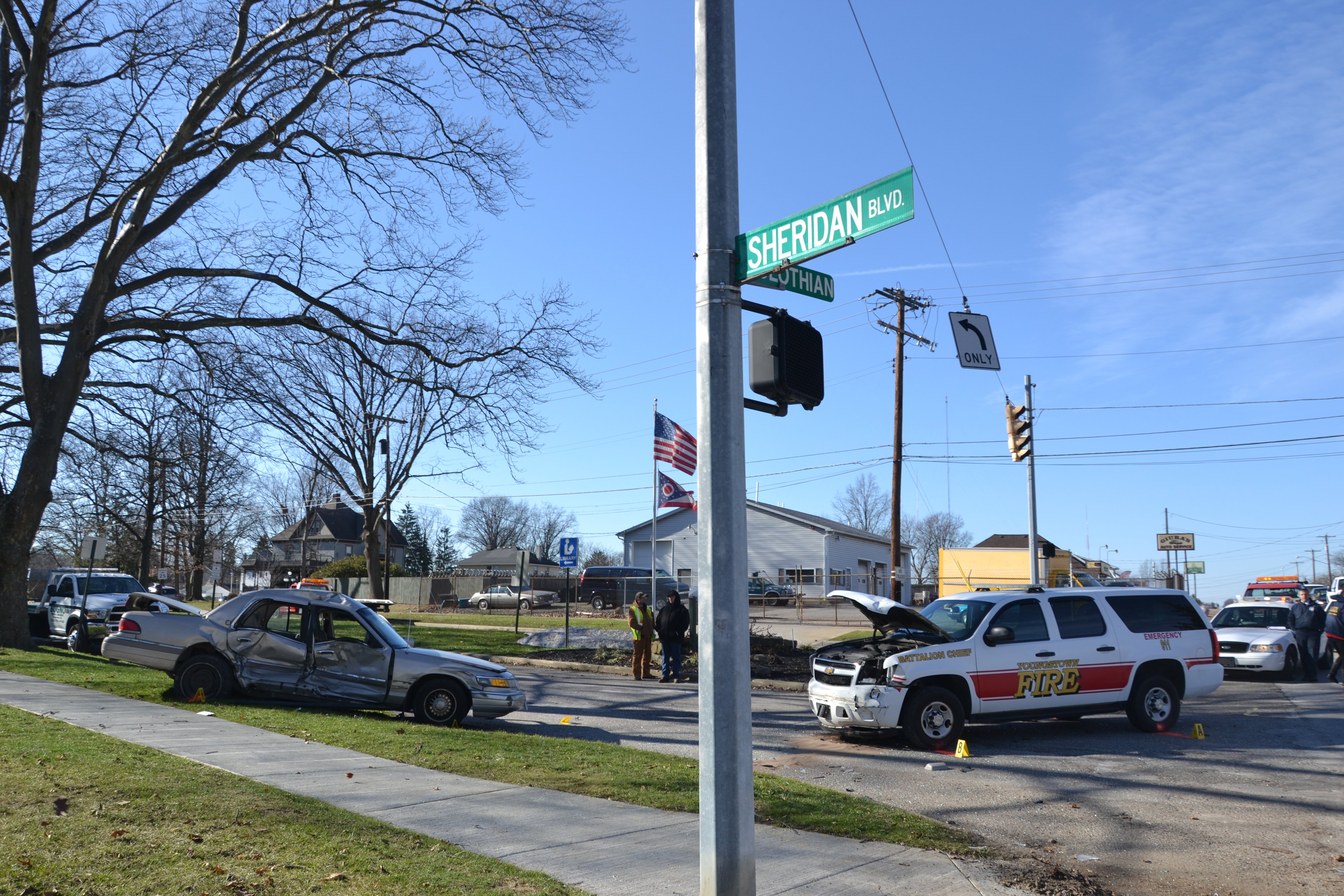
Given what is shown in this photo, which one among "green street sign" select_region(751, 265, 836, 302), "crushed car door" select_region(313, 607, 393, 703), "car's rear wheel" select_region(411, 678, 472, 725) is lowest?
"car's rear wheel" select_region(411, 678, 472, 725)

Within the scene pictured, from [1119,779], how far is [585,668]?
1358 centimetres

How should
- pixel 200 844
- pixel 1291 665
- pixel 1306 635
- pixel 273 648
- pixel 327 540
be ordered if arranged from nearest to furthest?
1. pixel 200 844
2. pixel 273 648
3. pixel 1291 665
4. pixel 1306 635
5. pixel 327 540

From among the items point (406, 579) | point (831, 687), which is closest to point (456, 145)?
point (831, 687)

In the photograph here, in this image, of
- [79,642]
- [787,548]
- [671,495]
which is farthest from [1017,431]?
[787,548]

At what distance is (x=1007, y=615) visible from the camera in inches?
466

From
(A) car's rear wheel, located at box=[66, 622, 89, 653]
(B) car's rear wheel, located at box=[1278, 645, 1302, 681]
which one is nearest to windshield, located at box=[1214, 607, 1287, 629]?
(B) car's rear wheel, located at box=[1278, 645, 1302, 681]

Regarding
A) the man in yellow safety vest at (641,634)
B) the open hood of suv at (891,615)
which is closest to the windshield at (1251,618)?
the man in yellow safety vest at (641,634)

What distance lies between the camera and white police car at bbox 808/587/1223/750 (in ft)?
36.2

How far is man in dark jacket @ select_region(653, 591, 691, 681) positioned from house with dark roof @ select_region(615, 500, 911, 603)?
31.2 m

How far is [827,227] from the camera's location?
4.71 m

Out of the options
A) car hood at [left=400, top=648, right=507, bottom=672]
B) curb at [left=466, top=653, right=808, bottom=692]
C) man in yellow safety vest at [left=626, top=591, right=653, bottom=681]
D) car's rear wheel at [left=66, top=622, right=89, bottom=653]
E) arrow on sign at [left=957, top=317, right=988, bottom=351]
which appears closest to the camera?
car hood at [left=400, top=648, right=507, bottom=672]

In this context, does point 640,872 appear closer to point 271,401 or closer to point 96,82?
point 271,401

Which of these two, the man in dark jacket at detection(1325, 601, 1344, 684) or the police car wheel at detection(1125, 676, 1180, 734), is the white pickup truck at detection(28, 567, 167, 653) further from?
the man in dark jacket at detection(1325, 601, 1344, 684)

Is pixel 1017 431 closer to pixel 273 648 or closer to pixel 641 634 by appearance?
pixel 641 634
